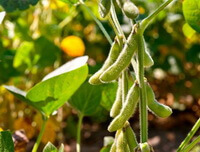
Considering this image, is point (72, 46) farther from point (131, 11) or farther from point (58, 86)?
point (131, 11)

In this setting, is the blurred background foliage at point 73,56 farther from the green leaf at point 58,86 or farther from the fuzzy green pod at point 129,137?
the fuzzy green pod at point 129,137

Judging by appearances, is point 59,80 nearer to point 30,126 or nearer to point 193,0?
point 193,0

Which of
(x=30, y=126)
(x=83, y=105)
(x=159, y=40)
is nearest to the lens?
(x=83, y=105)

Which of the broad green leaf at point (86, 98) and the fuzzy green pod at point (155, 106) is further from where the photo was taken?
the broad green leaf at point (86, 98)

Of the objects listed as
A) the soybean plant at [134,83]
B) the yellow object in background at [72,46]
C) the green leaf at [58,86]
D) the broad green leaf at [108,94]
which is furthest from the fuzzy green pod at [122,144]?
the yellow object in background at [72,46]

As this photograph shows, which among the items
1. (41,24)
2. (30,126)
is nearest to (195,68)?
(41,24)

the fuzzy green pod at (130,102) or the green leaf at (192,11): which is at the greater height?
the fuzzy green pod at (130,102)

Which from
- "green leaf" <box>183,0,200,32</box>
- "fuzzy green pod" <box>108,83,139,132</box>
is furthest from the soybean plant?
"green leaf" <box>183,0,200,32</box>

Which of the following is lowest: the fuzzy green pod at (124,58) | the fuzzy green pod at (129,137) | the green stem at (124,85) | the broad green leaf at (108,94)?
the broad green leaf at (108,94)
